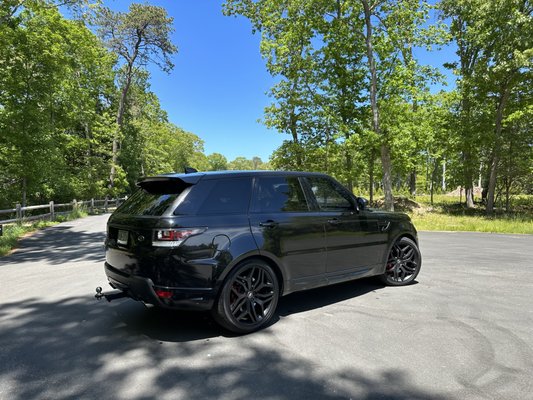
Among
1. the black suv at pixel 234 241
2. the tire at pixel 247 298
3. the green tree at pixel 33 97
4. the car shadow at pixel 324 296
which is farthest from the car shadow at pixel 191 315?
the green tree at pixel 33 97

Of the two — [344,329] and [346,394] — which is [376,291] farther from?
[346,394]

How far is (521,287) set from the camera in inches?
224

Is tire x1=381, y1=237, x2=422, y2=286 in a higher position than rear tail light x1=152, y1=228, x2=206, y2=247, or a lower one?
lower

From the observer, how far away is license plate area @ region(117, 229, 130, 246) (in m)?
4.01

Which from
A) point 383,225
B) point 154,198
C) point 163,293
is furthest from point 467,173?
point 163,293

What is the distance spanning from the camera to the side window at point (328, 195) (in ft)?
16.0

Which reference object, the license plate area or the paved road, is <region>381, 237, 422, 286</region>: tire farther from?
the license plate area

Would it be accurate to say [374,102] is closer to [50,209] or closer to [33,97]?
[33,97]

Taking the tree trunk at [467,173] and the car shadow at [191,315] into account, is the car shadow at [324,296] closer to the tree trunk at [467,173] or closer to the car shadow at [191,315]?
the car shadow at [191,315]

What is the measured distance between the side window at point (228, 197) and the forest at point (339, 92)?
47.3 feet

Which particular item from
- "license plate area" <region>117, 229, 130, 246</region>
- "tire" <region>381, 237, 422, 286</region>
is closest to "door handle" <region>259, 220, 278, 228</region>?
"license plate area" <region>117, 229, 130, 246</region>

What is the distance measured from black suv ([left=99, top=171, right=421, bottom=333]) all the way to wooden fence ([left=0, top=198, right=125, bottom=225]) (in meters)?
12.8

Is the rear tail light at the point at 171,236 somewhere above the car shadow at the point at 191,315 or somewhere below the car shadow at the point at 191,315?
above

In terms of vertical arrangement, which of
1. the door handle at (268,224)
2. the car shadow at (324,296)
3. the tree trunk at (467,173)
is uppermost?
the tree trunk at (467,173)
